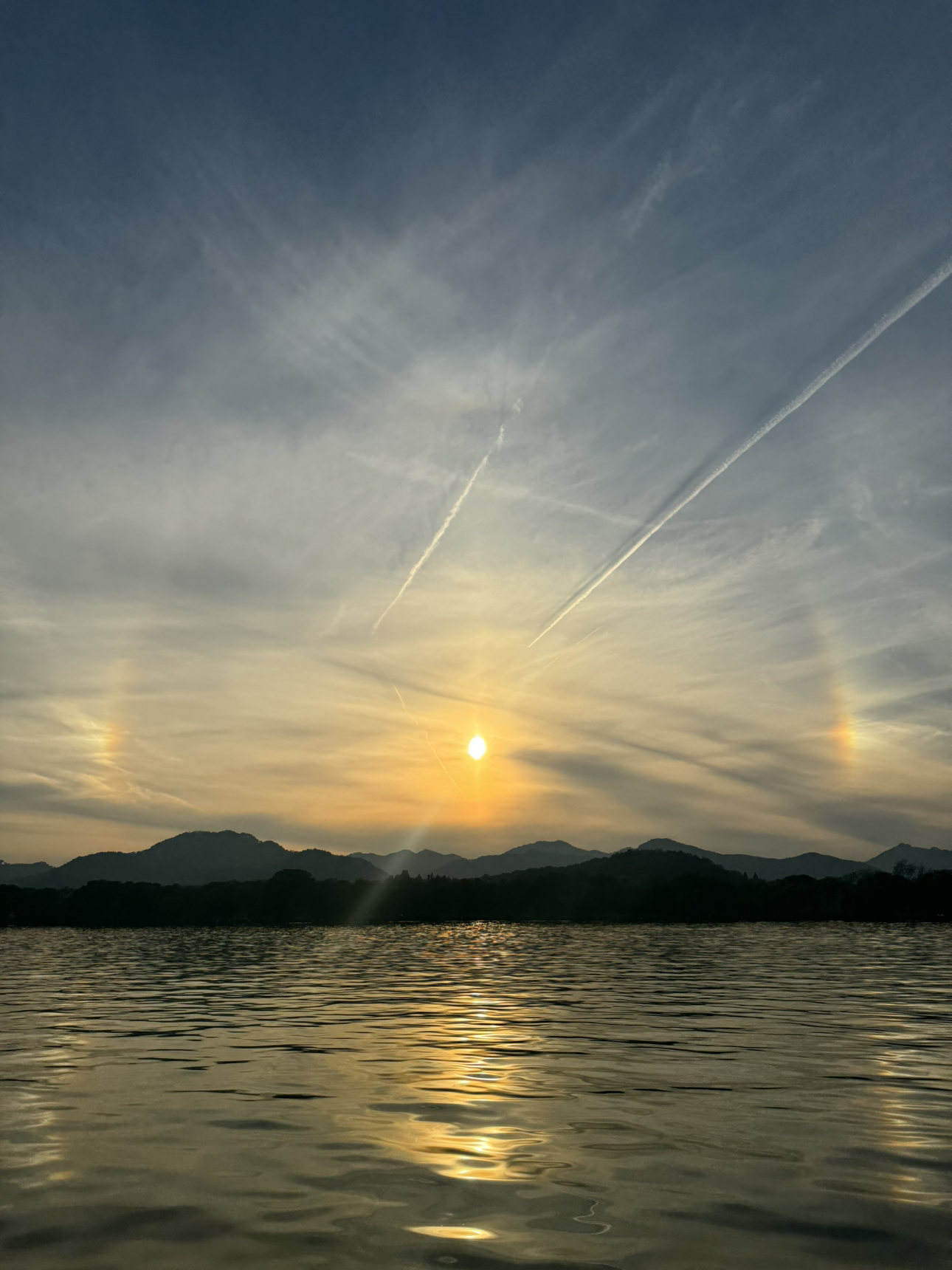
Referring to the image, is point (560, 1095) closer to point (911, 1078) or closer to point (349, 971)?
point (911, 1078)

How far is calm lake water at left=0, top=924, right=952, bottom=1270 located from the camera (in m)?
9.62

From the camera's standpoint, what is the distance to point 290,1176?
485 inches

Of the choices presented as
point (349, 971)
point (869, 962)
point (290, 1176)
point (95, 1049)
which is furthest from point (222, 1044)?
point (869, 962)

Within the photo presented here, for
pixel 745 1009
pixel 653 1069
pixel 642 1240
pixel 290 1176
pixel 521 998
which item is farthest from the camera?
pixel 521 998

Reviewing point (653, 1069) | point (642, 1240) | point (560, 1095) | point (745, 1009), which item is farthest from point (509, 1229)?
point (745, 1009)

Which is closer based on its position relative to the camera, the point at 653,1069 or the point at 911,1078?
the point at 911,1078

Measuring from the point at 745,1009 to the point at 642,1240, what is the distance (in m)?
A: 27.4

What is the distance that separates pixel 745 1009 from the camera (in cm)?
3441

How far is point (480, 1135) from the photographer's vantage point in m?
14.6

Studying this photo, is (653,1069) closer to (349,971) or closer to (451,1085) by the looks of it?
(451,1085)

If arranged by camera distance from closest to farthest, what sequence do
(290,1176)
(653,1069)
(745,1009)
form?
(290,1176) → (653,1069) → (745,1009)

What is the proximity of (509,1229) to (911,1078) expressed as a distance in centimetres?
1399

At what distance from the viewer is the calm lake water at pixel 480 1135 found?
31.6ft

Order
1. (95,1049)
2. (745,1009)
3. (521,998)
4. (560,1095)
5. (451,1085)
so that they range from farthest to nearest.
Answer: (521,998)
(745,1009)
(95,1049)
(451,1085)
(560,1095)
